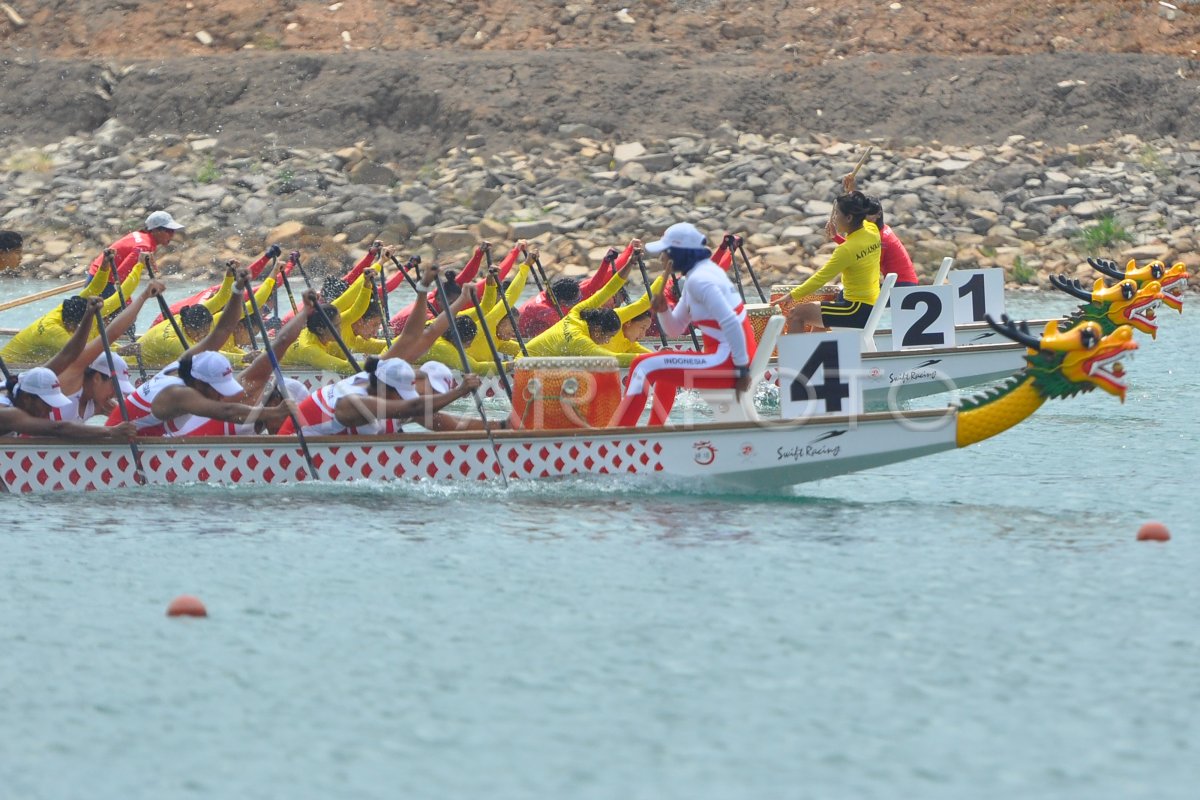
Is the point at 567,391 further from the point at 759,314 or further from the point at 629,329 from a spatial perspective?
the point at 759,314

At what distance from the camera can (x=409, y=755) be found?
26.5 feet

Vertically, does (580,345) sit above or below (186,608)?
above

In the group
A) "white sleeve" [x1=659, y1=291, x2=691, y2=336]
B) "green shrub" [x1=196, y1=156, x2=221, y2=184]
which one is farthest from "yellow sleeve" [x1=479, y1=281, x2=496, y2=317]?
"green shrub" [x1=196, y1=156, x2=221, y2=184]

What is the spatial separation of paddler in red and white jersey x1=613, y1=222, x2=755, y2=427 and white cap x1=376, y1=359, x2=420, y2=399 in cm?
161

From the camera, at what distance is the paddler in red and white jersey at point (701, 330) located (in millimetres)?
12531

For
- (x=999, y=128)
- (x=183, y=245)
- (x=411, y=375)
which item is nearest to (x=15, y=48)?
(x=183, y=245)

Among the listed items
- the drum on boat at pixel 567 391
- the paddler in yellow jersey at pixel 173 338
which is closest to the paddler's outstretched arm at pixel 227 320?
the drum on boat at pixel 567 391

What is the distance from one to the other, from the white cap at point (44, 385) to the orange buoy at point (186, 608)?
337 centimetres

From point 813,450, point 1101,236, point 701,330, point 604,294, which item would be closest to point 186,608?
point 701,330

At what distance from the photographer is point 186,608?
1023cm

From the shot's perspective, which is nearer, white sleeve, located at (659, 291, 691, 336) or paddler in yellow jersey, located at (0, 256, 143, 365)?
white sleeve, located at (659, 291, 691, 336)

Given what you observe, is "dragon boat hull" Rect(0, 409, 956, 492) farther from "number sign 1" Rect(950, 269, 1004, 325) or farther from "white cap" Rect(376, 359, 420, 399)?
"number sign 1" Rect(950, 269, 1004, 325)

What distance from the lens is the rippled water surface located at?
7.95 metres

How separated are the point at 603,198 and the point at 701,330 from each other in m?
23.4
